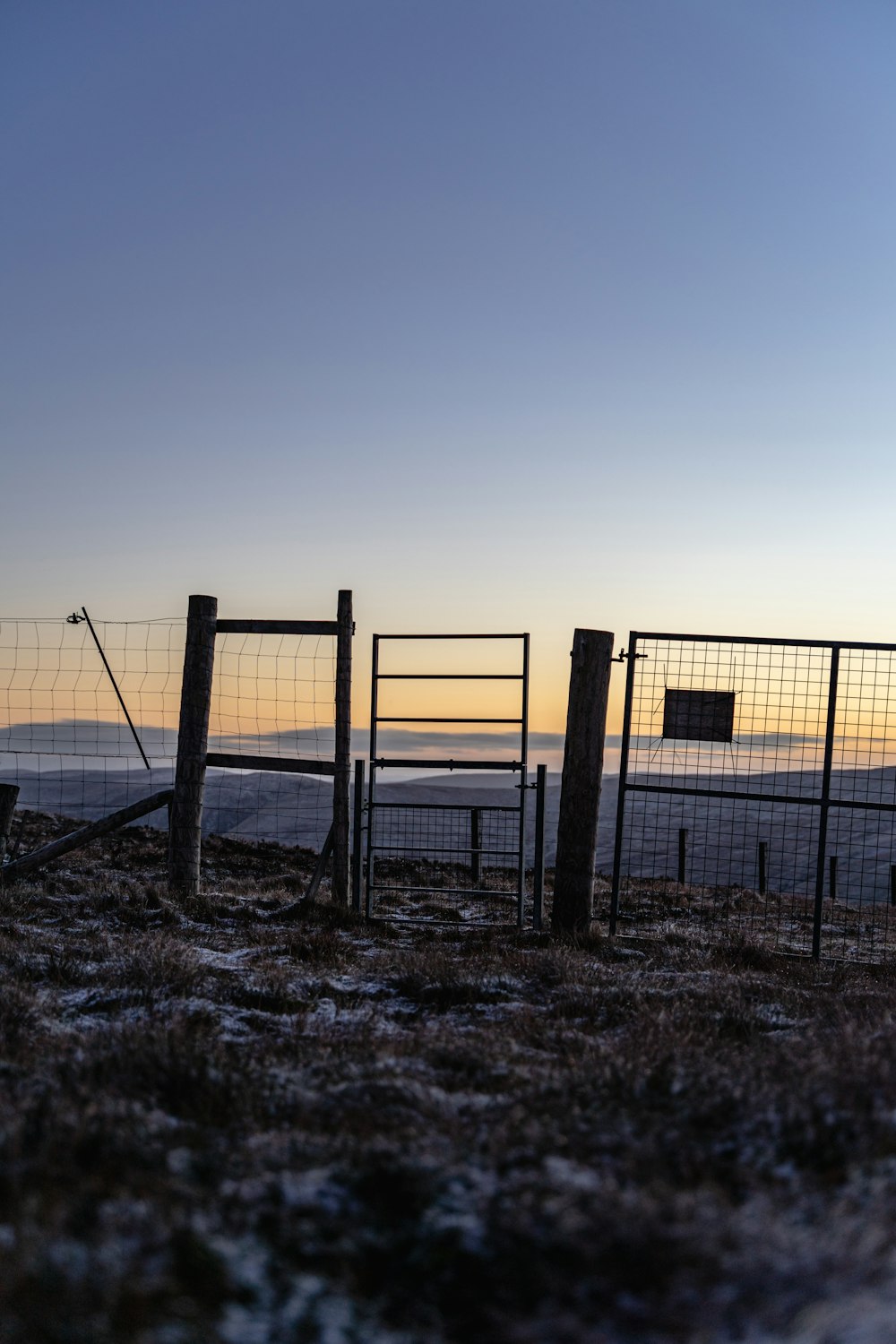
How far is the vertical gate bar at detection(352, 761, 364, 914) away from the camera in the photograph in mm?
10203

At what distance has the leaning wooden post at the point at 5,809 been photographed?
33.2 ft

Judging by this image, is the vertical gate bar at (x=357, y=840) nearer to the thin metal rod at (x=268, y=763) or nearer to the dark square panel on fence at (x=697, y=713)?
the thin metal rod at (x=268, y=763)

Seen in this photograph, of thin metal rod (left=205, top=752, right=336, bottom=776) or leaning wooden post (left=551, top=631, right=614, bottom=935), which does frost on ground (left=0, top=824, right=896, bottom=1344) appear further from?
thin metal rod (left=205, top=752, right=336, bottom=776)

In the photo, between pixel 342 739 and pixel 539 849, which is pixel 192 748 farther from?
pixel 539 849

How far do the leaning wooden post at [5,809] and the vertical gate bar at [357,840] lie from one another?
12.0ft

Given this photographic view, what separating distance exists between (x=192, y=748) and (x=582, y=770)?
4.45 metres

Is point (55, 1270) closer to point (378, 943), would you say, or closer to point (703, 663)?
point (378, 943)

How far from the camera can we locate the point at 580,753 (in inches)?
396

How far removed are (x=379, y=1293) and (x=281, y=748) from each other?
9.31 metres

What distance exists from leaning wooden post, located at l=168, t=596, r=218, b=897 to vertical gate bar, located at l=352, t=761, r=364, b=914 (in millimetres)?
1833

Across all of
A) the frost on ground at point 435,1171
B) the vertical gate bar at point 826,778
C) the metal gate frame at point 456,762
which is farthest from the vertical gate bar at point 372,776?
the vertical gate bar at point 826,778

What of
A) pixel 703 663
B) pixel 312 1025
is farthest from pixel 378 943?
pixel 703 663

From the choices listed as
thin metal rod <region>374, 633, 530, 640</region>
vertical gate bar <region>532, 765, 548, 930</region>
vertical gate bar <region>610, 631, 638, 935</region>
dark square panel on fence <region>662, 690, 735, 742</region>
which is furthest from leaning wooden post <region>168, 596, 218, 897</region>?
dark square panel on fence <region>662, 690, 735, 742</region>

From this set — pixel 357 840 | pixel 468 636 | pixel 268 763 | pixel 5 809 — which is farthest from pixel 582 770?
pixel 5 809
